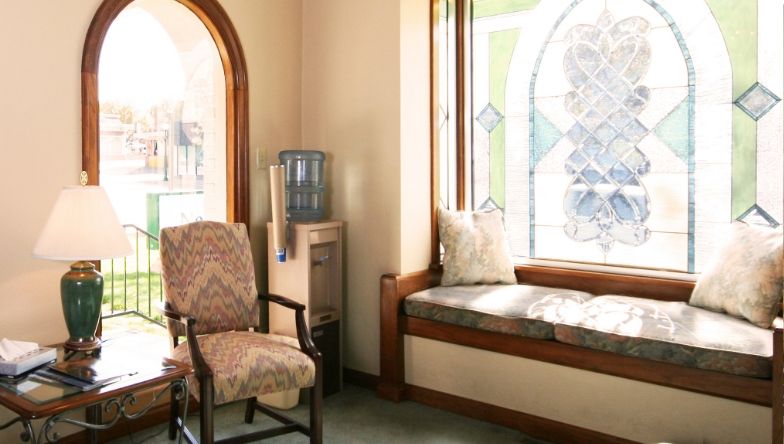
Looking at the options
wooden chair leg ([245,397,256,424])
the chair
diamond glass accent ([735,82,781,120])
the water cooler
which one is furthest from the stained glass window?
wooden chair leg ([245,397,256,424])

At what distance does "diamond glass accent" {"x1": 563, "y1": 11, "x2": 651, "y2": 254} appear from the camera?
332cm

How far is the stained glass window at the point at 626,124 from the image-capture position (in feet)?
9.89

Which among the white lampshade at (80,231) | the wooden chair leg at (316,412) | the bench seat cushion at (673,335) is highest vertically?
the white lampshade at (80,231)

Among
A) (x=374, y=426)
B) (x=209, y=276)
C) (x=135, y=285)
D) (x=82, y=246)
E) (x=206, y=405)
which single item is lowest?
(x=374, y=426)

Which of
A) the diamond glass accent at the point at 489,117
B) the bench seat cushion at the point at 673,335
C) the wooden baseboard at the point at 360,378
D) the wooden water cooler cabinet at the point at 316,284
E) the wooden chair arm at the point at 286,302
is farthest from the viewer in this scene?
the diamond glass accent at the point at 489,117

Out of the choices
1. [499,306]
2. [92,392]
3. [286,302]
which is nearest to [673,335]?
[499,306]

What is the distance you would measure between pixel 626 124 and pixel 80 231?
261 cm

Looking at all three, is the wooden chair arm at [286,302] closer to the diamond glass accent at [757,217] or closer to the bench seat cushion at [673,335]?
the bench seat cushion at [673,335]

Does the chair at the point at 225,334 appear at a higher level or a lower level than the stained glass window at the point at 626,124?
lower

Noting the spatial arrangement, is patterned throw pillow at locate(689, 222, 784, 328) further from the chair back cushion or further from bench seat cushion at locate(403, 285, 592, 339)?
the chair back cushion

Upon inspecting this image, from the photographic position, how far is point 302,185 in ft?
11.9

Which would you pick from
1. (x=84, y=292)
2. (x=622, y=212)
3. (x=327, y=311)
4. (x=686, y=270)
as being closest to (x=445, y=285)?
(x=327, y=311)

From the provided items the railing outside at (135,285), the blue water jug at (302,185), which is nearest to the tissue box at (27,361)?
the blue water jug at (302,185)

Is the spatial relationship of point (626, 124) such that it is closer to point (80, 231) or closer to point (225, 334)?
point (225, 334)
